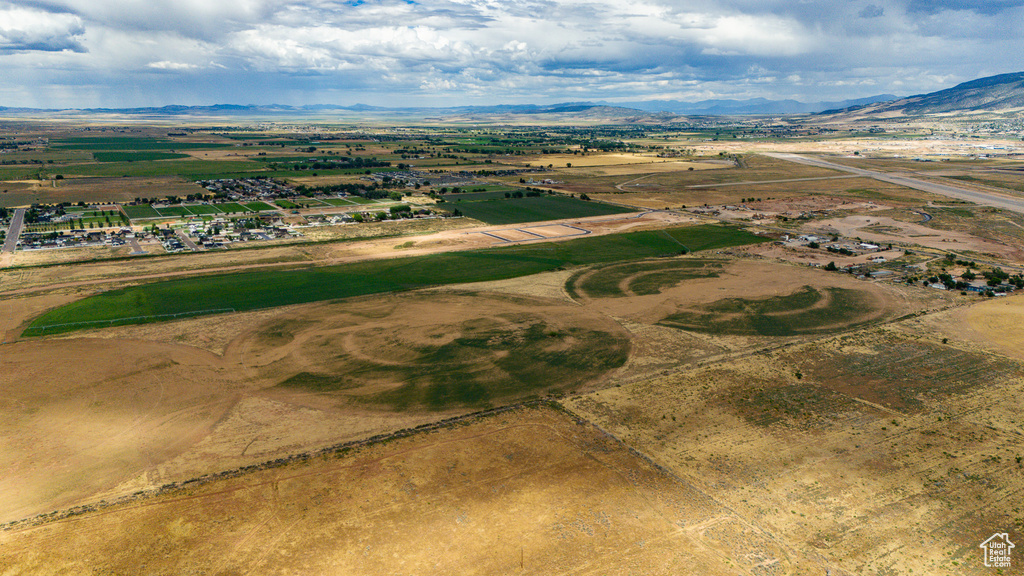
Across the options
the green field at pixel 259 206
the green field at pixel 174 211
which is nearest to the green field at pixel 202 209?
the green field at pixel 174 211

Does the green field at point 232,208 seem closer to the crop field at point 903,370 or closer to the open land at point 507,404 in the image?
the open land at point 507,404

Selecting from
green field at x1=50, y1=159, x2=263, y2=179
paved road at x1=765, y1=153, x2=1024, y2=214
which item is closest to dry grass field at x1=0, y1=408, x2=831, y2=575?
paved road at x1=765, y1=153, x2=1024, y2=214

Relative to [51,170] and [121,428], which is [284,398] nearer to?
[121,428]

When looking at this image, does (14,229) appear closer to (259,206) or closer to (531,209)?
(259,206)

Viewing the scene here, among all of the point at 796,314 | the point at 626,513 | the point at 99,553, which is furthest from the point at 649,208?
the point at 99,553

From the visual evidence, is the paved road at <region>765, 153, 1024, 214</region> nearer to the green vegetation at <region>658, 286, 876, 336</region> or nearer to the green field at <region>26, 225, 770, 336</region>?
the green field at <region>26, 225, 770, 336</region>

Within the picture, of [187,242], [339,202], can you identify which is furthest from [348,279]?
[339,202]
